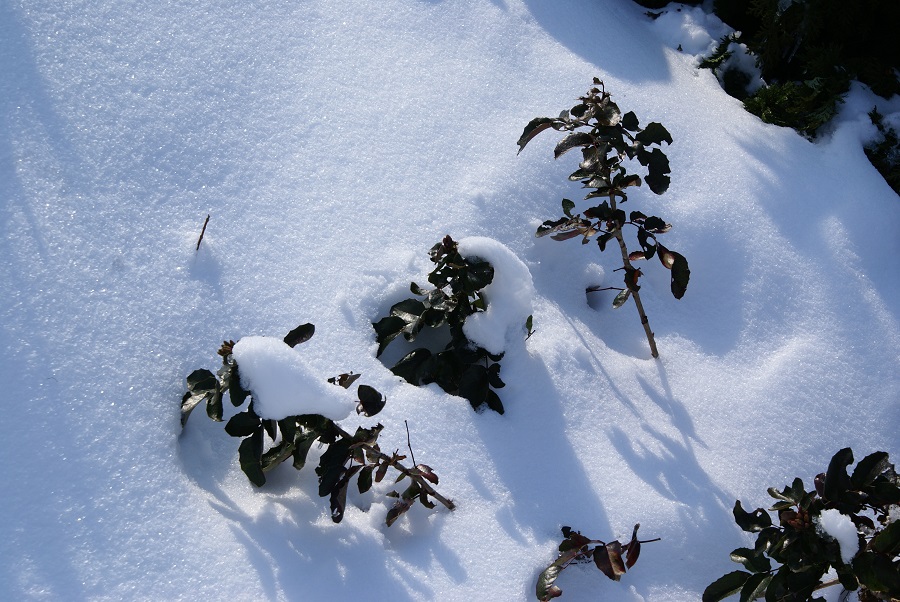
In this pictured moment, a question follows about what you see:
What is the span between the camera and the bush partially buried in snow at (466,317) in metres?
2.19

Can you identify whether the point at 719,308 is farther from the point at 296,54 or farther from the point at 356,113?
the point at 296,54

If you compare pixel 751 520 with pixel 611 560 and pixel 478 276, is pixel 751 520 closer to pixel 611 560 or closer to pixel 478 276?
pixel 611 560

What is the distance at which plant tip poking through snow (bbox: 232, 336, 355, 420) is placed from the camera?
178 centimetres

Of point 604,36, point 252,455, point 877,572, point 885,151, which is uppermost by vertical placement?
point 885,151

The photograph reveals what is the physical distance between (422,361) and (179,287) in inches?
26.8

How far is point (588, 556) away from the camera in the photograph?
1.92 m

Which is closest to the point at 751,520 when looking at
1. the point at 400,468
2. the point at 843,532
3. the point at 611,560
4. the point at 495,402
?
the point at 843,532

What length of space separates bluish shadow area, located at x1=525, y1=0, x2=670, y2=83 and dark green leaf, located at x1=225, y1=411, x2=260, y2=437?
1983 millimetres

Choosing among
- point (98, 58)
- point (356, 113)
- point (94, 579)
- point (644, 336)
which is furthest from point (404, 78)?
point (94, 579)

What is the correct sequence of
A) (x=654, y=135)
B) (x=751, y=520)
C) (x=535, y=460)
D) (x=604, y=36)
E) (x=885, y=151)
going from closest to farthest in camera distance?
(x=751, y=520), (x=535, y=460), (x=654, y=135), (x=885, y=151), (x=604, y=36)

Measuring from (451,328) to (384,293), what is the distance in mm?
230

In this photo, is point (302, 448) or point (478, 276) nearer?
point (302, 448)

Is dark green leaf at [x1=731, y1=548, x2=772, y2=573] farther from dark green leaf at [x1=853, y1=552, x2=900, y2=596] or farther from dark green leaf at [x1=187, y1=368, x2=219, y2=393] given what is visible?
dark green leaf at [x1=187, y1=368, x2=219, y2=393]

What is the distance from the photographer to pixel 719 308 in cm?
258
